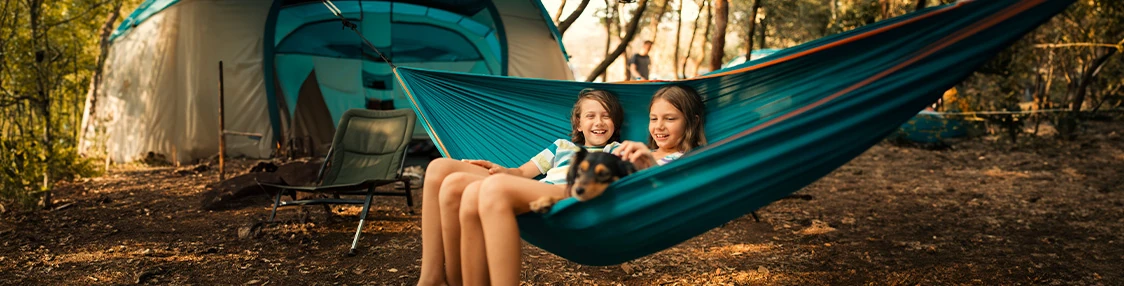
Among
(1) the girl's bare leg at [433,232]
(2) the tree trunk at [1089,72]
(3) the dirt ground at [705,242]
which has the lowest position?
(3) the dirt ground at [705,242]

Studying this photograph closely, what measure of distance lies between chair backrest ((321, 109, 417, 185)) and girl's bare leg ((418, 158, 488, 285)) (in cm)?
153

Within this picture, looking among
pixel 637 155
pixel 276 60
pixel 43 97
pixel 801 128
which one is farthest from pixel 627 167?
pixel 276 60

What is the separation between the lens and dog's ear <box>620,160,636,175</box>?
1448 mm

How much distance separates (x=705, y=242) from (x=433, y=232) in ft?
4.77

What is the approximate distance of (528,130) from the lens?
2.27 metres

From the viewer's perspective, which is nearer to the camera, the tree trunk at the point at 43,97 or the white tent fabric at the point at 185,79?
the tree trunk at the point at 43,97

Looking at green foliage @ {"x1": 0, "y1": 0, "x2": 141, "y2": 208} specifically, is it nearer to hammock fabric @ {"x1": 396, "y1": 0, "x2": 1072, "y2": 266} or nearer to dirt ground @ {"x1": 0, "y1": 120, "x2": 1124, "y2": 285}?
dirt ground @ {"x1": 0, "y1": 120, "x2": 1124, "y2": 285}

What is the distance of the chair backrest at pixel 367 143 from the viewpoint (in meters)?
3.15

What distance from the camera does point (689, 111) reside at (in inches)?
71.4

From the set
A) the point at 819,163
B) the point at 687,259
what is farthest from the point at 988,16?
the point at 687,259

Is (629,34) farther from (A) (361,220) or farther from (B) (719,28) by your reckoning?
(A) (361,220)

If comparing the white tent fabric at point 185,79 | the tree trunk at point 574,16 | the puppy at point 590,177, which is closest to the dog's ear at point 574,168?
the puppy at point 590,177

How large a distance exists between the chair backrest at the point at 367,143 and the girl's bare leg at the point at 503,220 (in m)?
1.77

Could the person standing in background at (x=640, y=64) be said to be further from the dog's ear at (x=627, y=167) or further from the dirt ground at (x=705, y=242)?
the dog's ear at (x=627, y=167)
